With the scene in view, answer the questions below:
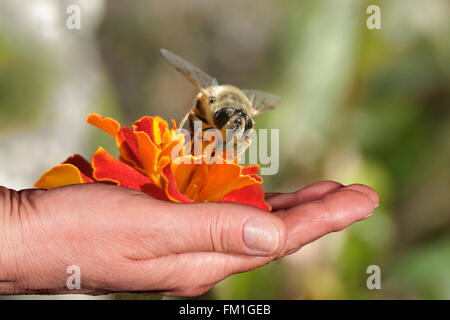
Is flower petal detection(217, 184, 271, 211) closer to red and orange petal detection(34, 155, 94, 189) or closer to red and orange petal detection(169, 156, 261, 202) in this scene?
red and orange petal detection(169, 156, 261, 202)

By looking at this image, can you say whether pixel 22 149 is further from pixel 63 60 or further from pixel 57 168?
pixel 57 168

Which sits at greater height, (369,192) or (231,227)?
(369,192)

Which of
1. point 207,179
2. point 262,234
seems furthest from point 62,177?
point 262,234

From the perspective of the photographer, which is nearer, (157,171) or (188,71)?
(157,171)

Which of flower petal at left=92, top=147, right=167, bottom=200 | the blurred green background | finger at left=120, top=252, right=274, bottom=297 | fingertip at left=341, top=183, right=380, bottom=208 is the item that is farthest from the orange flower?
the blurred green background

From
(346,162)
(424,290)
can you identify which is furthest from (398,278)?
(346,162)

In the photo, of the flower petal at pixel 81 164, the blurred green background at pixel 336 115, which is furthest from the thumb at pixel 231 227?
the blurred green background at pixel 336 115

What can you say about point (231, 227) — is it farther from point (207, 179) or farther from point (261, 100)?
point (261, 100)
